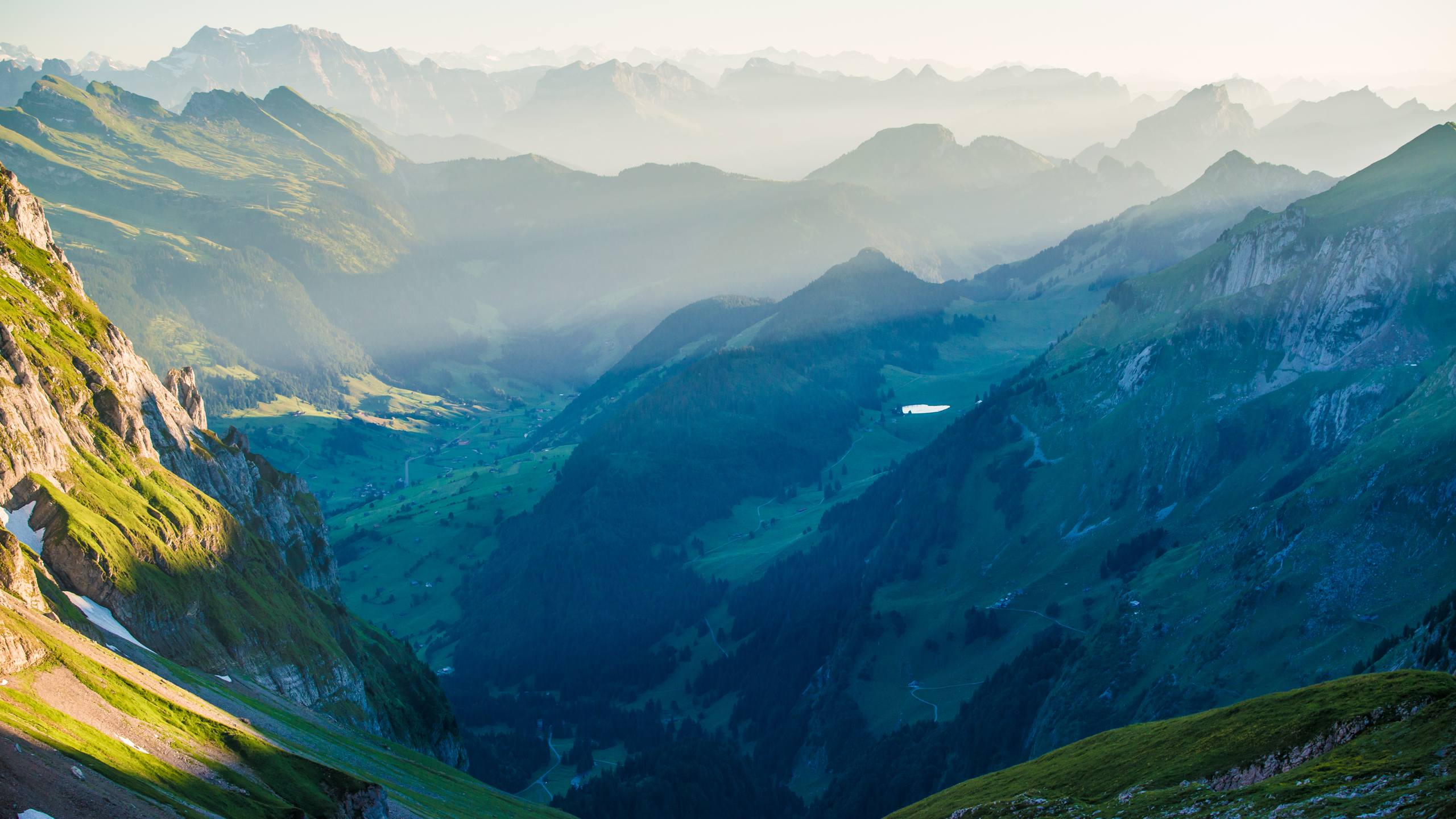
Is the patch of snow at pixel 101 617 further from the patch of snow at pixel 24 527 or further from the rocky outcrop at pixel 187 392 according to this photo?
the rocky outcrop at pixel 187 392

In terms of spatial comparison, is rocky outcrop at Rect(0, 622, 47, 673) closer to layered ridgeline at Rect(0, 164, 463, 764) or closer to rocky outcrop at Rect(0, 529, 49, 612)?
rocky outcrop at Rect(0, 529, 49, 612)

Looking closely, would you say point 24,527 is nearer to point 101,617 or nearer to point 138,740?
point 101,617

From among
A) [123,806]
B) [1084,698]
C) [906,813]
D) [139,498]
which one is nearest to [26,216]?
[139,498]

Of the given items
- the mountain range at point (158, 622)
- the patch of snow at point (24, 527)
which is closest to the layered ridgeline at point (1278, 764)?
the mountain range at point (158, 622)

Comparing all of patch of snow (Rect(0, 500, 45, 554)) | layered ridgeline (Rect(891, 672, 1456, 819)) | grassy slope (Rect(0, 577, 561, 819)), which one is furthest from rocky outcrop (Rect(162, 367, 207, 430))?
layered ridgeline (Rect(891, 672, 1456, 819))

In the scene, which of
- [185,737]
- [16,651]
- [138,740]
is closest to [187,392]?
[185,737]

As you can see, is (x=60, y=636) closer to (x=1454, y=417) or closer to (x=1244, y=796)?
(x=1244, y=796)
